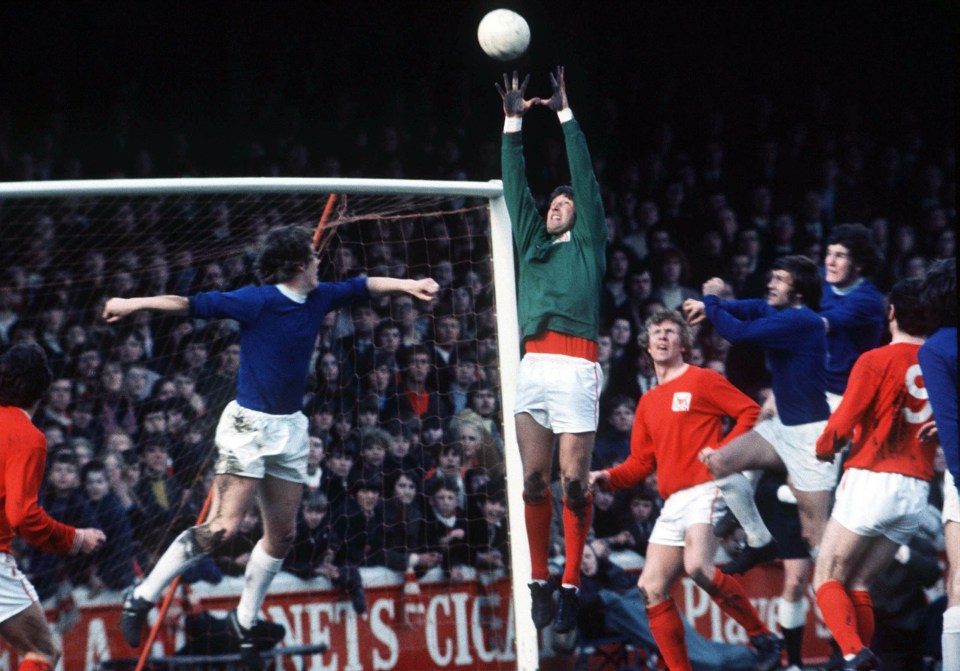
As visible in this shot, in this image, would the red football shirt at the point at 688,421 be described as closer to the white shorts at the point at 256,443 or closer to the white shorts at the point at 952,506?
the white shorts at the point at 952,506

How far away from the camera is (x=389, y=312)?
8055 mm

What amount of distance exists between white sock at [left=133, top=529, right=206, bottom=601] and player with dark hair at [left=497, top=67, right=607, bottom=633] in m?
1.45

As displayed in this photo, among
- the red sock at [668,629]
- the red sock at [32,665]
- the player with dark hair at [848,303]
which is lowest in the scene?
the red sock at [668,629]

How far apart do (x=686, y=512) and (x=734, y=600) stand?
55 centimetres

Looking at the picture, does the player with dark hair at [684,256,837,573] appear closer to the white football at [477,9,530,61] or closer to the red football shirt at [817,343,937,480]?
the red football shirt at [817,343,937,480]

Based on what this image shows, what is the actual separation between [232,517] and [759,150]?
6341 mm

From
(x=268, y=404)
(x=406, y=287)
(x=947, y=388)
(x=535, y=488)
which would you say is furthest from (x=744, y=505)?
(x=268, y=404)

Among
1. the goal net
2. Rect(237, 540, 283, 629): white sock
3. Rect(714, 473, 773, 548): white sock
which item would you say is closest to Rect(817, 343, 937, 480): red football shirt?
Rect(714, 473, 773, 548): white sock

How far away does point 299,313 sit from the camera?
212 inches

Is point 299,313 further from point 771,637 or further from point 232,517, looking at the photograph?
point 771,637

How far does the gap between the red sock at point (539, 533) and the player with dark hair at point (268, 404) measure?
1034mm

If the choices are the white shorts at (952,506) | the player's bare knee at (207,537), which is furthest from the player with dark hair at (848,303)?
the player's bare knee at (207,537)

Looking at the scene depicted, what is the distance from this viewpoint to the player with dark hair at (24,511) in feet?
15.7

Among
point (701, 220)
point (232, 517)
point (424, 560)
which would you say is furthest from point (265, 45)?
point (232, 517)
